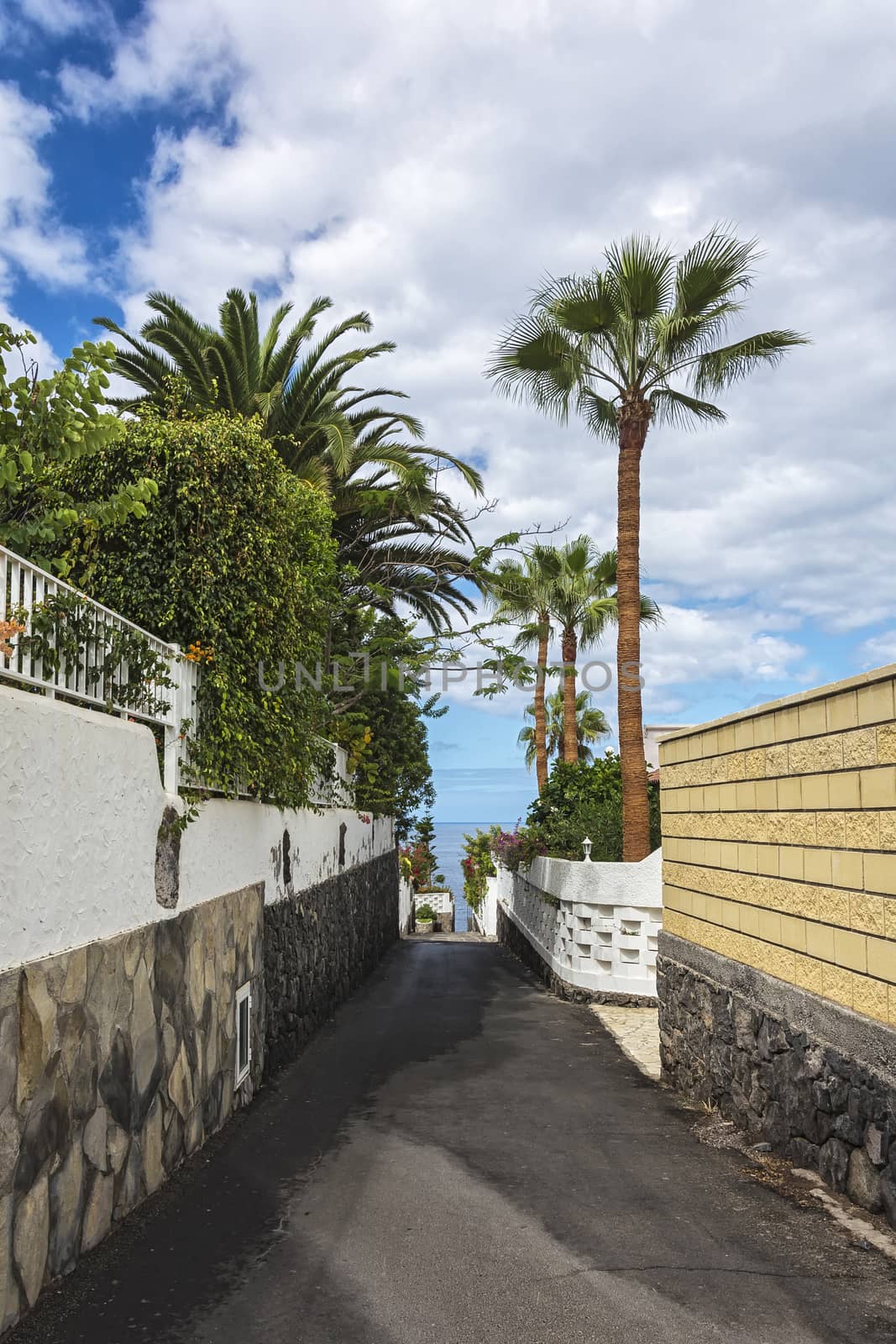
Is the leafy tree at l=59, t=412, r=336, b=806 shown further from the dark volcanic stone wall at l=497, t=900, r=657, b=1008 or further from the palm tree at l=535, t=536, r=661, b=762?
the palm tree at l=535, t=536, r=661, b=762

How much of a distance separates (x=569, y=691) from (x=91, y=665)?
2547 cm

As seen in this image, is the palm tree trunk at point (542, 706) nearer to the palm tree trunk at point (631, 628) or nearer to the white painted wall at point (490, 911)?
the white painted wall at point (490, 911)

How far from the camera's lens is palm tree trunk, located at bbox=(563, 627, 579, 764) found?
30.5 m

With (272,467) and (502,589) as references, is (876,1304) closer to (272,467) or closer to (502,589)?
(272,467)

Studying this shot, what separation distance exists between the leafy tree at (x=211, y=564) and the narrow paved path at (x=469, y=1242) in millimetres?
3124

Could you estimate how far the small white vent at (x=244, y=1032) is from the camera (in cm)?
905

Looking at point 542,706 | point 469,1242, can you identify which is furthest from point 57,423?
point 542,706

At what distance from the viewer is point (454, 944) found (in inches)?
1385

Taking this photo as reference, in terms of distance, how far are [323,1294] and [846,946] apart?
3.63 m

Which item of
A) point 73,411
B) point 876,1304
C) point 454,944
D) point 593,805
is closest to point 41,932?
point 73,411

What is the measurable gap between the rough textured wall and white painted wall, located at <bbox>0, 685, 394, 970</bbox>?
14 cm

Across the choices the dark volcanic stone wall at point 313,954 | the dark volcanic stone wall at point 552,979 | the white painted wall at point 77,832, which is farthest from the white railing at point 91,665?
the dark volcanic stone wall at point 552,979

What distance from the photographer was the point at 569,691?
31.0 m

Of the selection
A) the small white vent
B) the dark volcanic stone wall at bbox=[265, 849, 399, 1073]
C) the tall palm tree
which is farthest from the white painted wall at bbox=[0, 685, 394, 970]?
the tall palm tree
